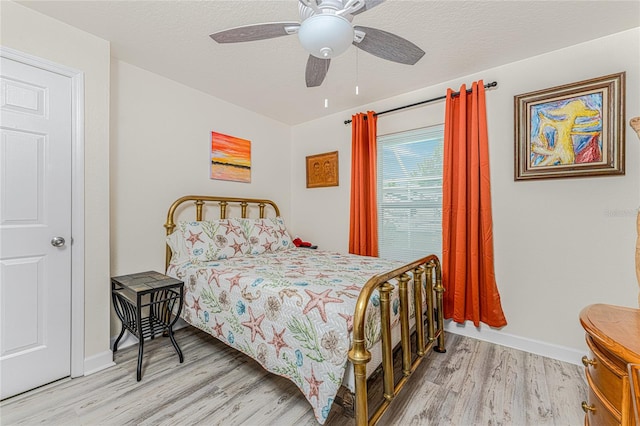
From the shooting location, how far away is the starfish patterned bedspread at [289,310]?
1372 millimetres

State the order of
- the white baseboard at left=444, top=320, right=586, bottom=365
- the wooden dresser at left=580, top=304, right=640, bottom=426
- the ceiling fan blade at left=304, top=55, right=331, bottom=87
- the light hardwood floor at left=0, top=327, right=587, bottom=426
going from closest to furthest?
the wooden dresser at left=580, top=304, right=640, bottom=426 < the light hardwood floor at left=0, top=327, right=587, bottom=426 < the ceiling fan blade at left=304, top=55, right=331, bottom=87 < the white baseboard at left=444, top=320, right=586, bottom=365

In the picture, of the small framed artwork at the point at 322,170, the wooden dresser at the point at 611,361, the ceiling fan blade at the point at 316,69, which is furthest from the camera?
the small framed artwork at the point at 322,170

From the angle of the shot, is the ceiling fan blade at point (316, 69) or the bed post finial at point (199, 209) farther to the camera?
the bed post finial at point (199, 209)

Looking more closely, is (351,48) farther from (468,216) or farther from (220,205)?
(220,205)

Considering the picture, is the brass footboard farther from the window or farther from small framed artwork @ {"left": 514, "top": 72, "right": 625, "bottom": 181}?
small framed artwork @ {"left": 514, "top": 72, "right": 625, "bottom": 181}

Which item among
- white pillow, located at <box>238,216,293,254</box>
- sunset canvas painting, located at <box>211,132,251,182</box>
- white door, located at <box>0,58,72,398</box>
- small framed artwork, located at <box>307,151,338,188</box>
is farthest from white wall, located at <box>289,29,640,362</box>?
white door, located at <box>0,58,72,398</box>

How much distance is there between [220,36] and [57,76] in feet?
4.47

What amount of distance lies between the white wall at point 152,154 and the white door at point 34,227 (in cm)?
46

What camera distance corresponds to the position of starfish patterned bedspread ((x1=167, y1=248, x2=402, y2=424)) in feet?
4.50

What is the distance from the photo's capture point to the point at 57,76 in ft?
6.14

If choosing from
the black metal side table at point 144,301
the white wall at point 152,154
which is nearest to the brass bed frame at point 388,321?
the white wall at point 152,154

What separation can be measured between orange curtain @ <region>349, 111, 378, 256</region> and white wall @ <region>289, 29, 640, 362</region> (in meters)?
0.81

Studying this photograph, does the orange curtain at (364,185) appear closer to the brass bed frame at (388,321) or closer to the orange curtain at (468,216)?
the orange curtain at (468,216)

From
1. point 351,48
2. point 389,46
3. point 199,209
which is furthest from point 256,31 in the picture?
point 199,209
